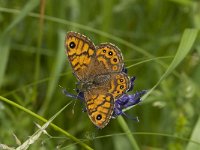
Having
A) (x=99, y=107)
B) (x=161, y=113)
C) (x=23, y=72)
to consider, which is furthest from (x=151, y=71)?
(x=99, y=107)

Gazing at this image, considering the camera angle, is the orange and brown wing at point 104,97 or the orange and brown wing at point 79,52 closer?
the orange and brown wing at point 104,97

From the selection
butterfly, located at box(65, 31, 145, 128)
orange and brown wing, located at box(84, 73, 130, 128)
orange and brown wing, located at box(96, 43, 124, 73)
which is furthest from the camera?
orange and brown wing, located at box(96, 43, 124, 73)

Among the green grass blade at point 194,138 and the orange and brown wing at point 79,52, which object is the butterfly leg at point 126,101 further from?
the green grass blade at point 194,138

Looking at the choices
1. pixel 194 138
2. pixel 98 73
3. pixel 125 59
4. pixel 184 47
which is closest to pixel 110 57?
pixel 98 73

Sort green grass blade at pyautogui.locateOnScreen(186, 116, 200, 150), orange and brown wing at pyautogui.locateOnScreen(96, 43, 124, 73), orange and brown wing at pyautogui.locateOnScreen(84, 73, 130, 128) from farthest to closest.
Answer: green grass blade at pyautogui.locateOnScreen(186, 116, 200, 150) < orange and brown wing at pyautogui.locateOnScreen(96, 43, 124, 73) < orange and brown wing at pyautogui.locateOnScreen(84, 73, 130, 128)

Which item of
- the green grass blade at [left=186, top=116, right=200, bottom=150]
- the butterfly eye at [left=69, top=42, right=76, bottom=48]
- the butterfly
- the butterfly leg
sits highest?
the butterfly eye at [left=69, top=42, right=76, bottom=48]

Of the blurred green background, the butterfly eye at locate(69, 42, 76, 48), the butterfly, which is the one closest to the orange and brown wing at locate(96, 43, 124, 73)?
the butterfly

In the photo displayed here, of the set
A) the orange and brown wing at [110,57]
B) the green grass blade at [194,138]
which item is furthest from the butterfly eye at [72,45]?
the green grass blade at [194,138]

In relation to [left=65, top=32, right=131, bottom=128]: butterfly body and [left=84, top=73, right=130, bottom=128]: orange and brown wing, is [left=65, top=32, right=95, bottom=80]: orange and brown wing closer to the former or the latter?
[left=65, top=32, right=131, bottom=128]: butterfly body
